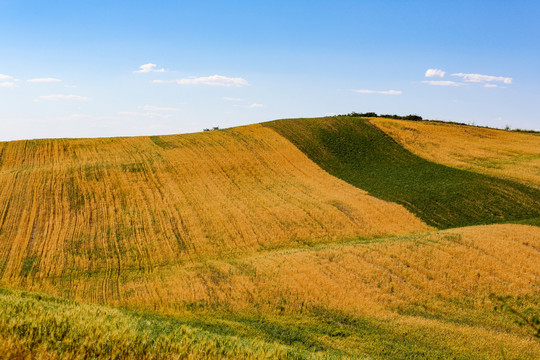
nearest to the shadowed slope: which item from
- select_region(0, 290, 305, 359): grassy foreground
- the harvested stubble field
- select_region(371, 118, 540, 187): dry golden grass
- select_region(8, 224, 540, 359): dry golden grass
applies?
the harvested stubble field

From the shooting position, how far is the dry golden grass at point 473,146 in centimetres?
4381

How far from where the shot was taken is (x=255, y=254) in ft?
81.5

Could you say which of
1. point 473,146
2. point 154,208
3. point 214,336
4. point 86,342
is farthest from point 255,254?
point 473,146

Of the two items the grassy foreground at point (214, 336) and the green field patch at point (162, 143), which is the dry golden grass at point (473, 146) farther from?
the grassy foreground at point (214, 336)

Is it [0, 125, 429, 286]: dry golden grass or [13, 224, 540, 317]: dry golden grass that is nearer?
[13, 224, 540, 317]: dry golden grass

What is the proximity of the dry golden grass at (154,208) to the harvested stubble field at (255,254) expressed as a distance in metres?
0.16

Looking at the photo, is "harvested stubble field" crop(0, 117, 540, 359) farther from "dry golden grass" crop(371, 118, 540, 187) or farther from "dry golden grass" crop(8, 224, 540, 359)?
"dry golden grass" crop(371, 118, 540, 187)

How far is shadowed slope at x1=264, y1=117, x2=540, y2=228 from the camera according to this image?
108 ft

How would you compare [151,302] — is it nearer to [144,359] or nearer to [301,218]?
[144,359]

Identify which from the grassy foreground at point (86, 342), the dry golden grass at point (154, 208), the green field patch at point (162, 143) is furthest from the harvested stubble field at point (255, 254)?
the green field patch at point (162, 143)

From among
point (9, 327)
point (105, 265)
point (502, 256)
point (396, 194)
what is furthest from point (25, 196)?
point (502, 256)

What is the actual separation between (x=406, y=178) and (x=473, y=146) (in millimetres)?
19615

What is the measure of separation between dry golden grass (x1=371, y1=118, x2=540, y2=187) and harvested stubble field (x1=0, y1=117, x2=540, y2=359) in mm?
3630

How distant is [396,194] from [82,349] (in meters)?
34.2
